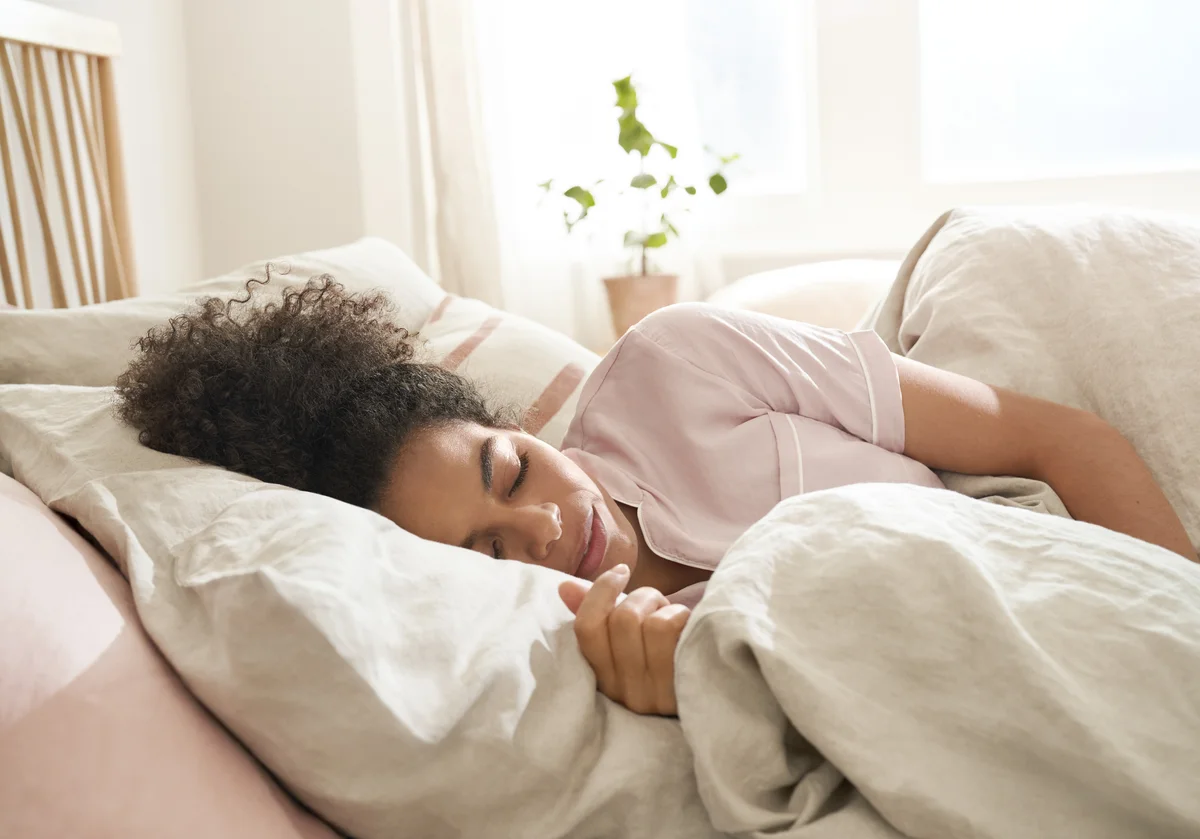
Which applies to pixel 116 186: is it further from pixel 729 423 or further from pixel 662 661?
pixel 662 661

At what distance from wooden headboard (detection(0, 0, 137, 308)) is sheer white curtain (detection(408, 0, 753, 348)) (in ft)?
2.51

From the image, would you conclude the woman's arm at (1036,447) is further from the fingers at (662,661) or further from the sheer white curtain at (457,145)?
the sheer white curtain at (457,145)

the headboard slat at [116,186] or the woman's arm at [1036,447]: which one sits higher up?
the headboard slat at [116,186]

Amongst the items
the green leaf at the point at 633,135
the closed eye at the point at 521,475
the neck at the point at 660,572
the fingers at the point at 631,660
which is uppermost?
the green leaf at the point at 633,135

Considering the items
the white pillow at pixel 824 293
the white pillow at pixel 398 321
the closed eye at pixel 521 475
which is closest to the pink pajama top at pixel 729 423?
the closed eye at pixel 521 475

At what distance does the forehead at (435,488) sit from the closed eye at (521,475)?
4cm

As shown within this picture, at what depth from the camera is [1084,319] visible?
3.65 ft

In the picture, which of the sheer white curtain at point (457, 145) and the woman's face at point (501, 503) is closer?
the woman's face at point (501, 503)

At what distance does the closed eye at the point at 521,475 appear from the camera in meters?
Result: 0.95

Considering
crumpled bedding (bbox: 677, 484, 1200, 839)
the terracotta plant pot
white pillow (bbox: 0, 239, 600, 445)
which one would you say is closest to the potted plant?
the terracotta plant pot

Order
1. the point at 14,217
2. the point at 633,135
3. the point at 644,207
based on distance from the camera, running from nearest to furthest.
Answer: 1. the point at 14,217
2. the point at 633,135
3. the point at 644,207

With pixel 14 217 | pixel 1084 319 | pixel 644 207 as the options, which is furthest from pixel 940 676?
pixel 644 207

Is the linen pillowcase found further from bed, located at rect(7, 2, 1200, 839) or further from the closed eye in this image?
the closed eye

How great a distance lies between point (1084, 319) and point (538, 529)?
63cm
